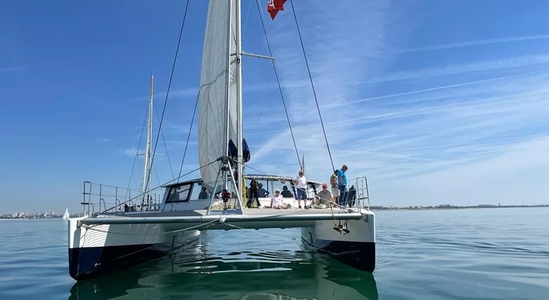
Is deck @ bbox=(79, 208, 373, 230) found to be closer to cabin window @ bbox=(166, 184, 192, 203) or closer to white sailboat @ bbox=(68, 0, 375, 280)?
white sailboat @ bbox=(68, 0, 375, 280)

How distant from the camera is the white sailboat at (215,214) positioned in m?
8.85

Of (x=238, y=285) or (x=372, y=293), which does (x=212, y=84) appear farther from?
(x=372, y=293)

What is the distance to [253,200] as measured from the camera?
1126 centimetres

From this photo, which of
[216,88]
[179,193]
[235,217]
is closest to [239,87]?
[216,88]

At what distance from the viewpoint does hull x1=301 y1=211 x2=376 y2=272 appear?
9.45 metres

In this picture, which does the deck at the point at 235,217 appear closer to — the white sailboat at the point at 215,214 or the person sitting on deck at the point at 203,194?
the white sailboat at the point at 215,214

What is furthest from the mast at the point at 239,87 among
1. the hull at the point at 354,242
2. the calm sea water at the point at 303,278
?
the hull at the point at 354,242

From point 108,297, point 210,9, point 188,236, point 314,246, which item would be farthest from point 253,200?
point 210,9

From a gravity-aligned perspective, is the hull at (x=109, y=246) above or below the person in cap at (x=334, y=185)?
below

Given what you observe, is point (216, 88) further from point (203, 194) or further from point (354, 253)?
point (354, 253)

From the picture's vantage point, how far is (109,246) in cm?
971

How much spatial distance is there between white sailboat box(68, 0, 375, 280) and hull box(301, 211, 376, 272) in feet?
0.08

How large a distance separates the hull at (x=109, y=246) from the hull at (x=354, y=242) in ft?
15.1

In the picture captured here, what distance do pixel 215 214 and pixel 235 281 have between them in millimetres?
1762
